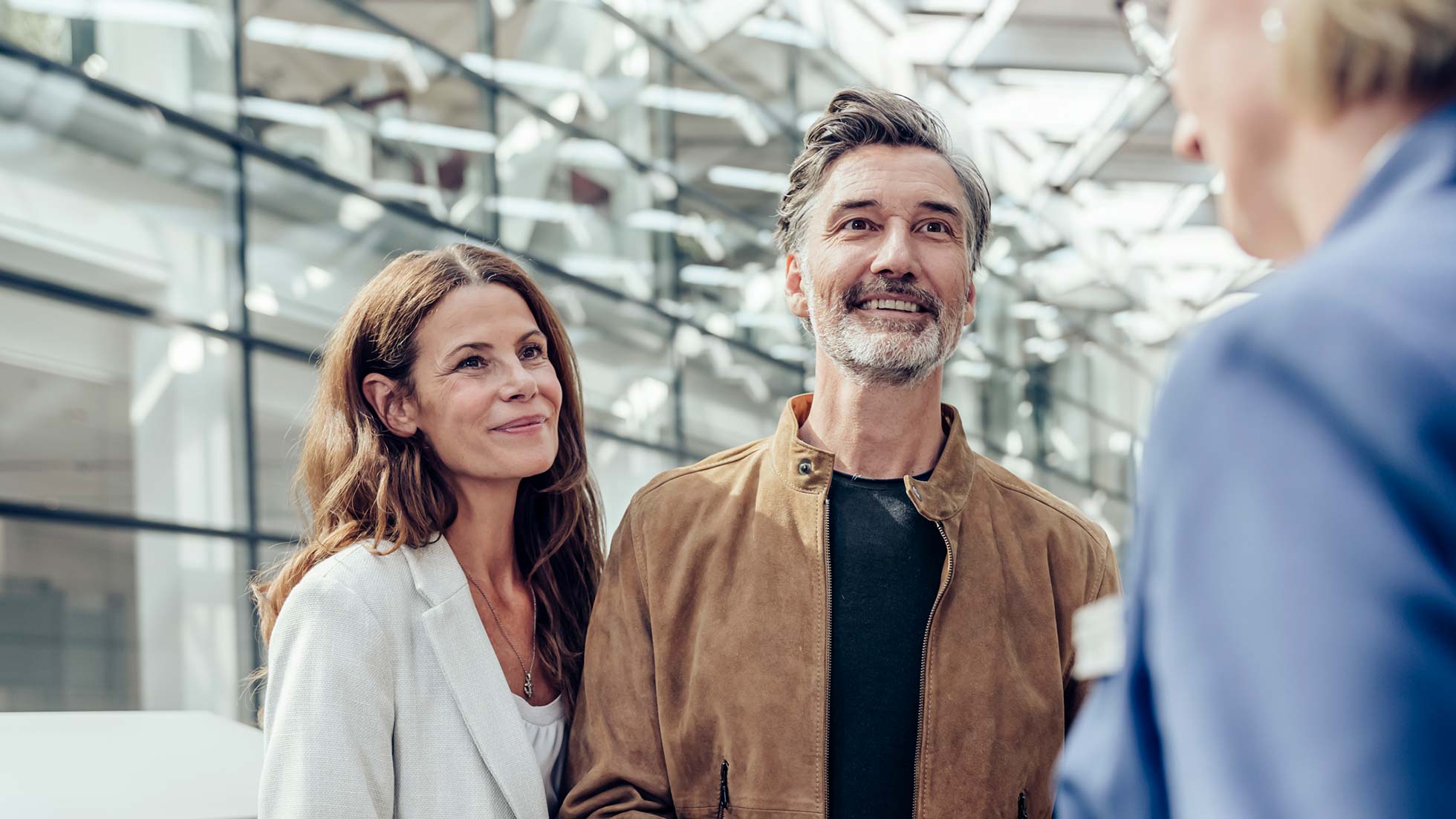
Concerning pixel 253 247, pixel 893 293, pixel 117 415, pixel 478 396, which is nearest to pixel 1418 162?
pixel 893 293

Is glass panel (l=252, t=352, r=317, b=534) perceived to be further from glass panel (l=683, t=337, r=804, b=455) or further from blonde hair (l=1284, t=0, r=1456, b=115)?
blonde hair (l=1284, t=0, r=1456, b=115)

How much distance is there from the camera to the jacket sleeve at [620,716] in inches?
89.0

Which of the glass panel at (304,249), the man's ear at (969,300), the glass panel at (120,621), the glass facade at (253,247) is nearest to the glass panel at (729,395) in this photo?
the glass facade at (253,247)

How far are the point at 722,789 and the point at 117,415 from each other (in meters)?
6.95

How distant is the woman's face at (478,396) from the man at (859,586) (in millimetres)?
277

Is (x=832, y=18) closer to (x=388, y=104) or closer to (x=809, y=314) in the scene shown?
(x=388, y=104)

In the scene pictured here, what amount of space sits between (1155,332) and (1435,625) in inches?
992

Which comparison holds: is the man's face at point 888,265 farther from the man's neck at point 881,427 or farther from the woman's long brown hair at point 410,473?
the woman's long brown hair at point 410,473

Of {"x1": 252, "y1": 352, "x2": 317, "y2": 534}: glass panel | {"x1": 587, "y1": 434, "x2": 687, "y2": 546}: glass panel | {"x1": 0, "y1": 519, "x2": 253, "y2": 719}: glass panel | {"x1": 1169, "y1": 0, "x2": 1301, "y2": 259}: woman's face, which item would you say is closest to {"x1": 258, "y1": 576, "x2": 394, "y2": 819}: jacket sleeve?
{"x1": 1169, "y1": 0, "x2": 1301, "y2": 259}: woman's face

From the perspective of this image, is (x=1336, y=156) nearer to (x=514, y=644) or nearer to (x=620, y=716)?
(x=620, y=716)

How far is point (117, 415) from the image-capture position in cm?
804

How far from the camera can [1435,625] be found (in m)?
0.57

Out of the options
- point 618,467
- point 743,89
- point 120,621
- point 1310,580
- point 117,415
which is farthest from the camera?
point 743,89

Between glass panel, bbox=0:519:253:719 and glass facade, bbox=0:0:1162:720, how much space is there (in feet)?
0.05
